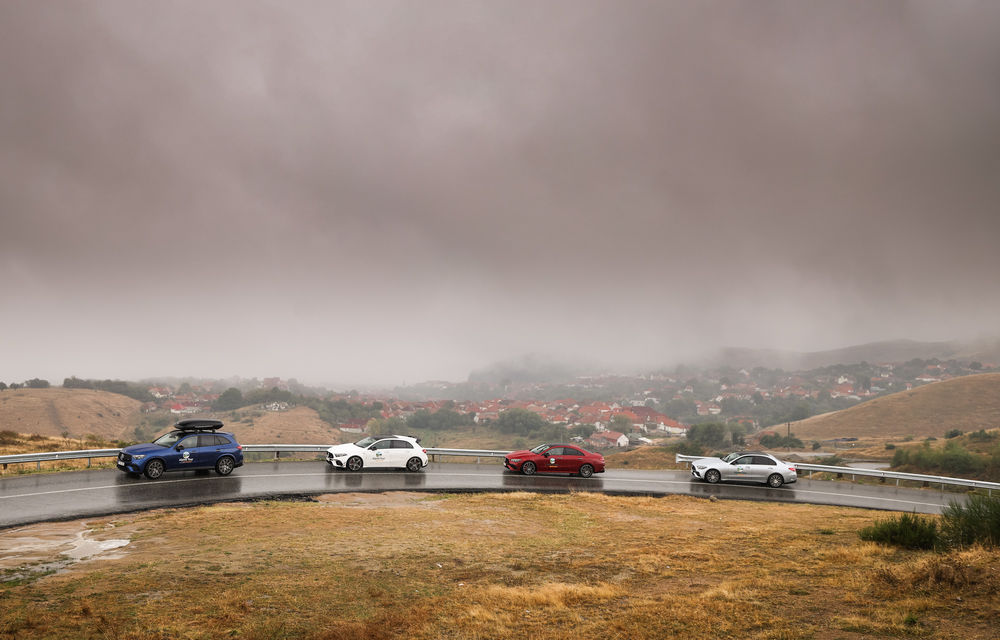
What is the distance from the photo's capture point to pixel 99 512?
15.2 metres

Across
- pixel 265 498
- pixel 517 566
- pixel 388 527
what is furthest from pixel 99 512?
pixel 517 566

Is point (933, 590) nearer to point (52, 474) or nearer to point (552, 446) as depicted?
point (552, 446)

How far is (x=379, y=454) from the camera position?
81.5 ft

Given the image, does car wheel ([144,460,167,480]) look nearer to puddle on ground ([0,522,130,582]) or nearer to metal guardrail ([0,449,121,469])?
metal guardrail ([0,449,121,469])

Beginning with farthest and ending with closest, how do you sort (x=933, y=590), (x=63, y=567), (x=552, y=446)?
(x=552, y=446)
(x=63, y=567)
(x=933, y=590)

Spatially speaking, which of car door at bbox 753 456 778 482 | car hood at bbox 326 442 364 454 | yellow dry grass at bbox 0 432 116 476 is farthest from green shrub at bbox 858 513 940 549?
yellow dry grass at bbox 0 432 116 476

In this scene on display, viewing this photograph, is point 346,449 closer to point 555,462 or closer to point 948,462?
point 555,462

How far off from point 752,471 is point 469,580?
19702 mm

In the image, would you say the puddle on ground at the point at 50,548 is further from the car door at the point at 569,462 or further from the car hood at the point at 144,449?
the car door at the point at 569,462

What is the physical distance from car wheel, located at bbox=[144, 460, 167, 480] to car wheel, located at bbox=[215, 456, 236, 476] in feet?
6.46

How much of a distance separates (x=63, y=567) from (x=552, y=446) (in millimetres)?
19432

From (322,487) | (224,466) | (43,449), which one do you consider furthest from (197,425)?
(43,449)

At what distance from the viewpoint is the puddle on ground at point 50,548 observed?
10.3 meters

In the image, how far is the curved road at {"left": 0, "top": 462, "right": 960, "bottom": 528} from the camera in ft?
53.4
